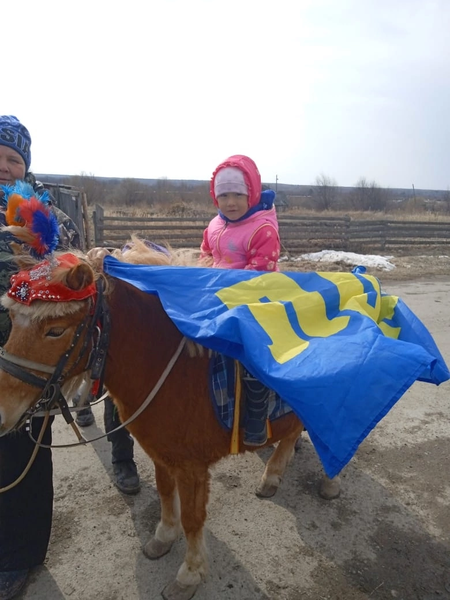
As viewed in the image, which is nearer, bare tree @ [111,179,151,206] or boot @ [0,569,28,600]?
boot @ [0,569,28,600]

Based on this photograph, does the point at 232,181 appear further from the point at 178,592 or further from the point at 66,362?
the point at 178,592

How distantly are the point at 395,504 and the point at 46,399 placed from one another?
2.51 meters

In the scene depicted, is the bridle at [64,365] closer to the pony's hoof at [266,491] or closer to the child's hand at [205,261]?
the child's hand at [205,261]

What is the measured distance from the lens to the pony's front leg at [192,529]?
7.30ft

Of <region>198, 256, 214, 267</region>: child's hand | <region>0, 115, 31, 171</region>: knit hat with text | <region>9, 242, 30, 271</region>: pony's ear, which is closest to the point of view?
<region>9, 242, 30, 271</region>: pony's ear

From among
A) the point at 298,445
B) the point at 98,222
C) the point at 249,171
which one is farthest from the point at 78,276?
the point at 98,222

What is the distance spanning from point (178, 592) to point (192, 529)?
0.32 meters

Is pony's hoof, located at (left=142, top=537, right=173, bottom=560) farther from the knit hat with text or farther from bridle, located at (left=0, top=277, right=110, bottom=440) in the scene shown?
the knit hat with text

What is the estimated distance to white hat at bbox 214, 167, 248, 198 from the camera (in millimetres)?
2961

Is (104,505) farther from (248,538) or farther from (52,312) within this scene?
(52,312)

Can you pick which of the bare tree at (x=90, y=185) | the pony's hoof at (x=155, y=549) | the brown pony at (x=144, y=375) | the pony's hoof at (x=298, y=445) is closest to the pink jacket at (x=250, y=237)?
the brown pony at (x=144, y=375)

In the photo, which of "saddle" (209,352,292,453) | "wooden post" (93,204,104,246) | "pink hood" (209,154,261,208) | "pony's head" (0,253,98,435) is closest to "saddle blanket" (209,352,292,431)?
"saddle" (209,352,292,453)

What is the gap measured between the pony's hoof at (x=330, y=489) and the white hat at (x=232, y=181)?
7.17 feet

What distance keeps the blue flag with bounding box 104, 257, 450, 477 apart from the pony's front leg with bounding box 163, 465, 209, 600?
76cm
